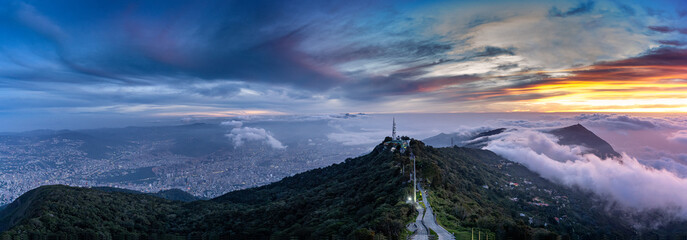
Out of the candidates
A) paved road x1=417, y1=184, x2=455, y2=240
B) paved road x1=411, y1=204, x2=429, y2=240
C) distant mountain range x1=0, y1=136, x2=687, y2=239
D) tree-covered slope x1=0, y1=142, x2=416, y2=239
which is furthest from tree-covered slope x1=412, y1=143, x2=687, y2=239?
tree-covered slope x1=0, y1=142, x2=416, y2=239

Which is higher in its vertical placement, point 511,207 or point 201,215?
point 201,215

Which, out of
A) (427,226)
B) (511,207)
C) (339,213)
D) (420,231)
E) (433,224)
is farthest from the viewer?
(511,207)

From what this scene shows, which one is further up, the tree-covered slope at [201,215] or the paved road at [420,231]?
the paved road at [420,231]

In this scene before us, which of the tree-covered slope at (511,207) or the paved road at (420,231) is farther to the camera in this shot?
the tree-covered slope at (511,207)

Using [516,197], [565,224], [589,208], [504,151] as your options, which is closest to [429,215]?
[565,224]

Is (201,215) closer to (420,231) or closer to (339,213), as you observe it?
(339,213)

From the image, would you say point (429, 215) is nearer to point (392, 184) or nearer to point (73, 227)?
point (392, 184)

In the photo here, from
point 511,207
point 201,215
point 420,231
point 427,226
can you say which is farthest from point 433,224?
point 201,215

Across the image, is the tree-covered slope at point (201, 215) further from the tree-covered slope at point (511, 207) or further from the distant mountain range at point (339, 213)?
the tree-covered slope at point (511, 207)

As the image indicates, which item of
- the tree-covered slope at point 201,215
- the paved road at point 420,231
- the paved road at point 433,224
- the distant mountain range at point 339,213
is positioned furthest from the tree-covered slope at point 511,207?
the tree-covered slope at point 201,215
